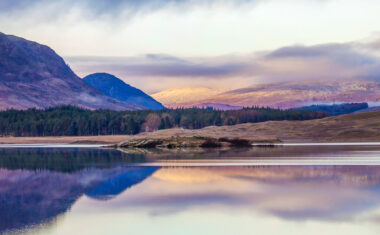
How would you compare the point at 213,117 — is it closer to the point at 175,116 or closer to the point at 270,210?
the point at 175,116

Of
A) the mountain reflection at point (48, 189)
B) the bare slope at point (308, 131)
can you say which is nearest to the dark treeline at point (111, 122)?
the bare slope at point (308, 131)

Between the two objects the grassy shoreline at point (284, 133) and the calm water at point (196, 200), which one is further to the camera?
the grassy shoreline at point (284, 133)

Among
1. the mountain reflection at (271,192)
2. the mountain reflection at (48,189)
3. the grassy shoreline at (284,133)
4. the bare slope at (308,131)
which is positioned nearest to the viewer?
the mountain reflection at (48,189)

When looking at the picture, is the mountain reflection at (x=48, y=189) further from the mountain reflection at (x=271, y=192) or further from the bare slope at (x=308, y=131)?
the bare slope at (x=308, y=131)

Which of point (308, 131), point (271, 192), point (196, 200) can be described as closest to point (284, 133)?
point (308, 131)

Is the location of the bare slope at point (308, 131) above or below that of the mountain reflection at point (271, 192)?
above

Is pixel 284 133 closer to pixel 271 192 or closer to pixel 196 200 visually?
pixel 271 192

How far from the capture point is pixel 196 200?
27.5 meters

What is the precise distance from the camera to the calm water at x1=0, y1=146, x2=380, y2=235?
21219 mm

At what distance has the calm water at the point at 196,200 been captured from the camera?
21.2 metres

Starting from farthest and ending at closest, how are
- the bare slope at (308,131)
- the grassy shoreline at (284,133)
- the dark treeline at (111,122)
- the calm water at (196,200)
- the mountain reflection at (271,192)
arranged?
the dark treeline at (111,122) < the bare slope at (308,131) < the grassy shoreline at (284,133) < the mountain reflection at (271,192) < the calm water at (196,200)

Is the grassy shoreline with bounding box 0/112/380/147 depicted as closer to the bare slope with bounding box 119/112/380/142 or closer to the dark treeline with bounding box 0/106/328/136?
the bare slope with bounding box 119/112/380/142

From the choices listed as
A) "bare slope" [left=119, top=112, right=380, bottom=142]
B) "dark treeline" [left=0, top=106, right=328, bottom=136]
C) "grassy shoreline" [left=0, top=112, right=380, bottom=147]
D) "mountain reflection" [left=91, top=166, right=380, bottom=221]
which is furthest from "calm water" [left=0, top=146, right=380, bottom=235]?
"dark treeline" [left=0, top=106, right=328, bottom=136]

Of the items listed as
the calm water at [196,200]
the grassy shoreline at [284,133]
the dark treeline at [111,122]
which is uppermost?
the dark treeline at [111,122]
